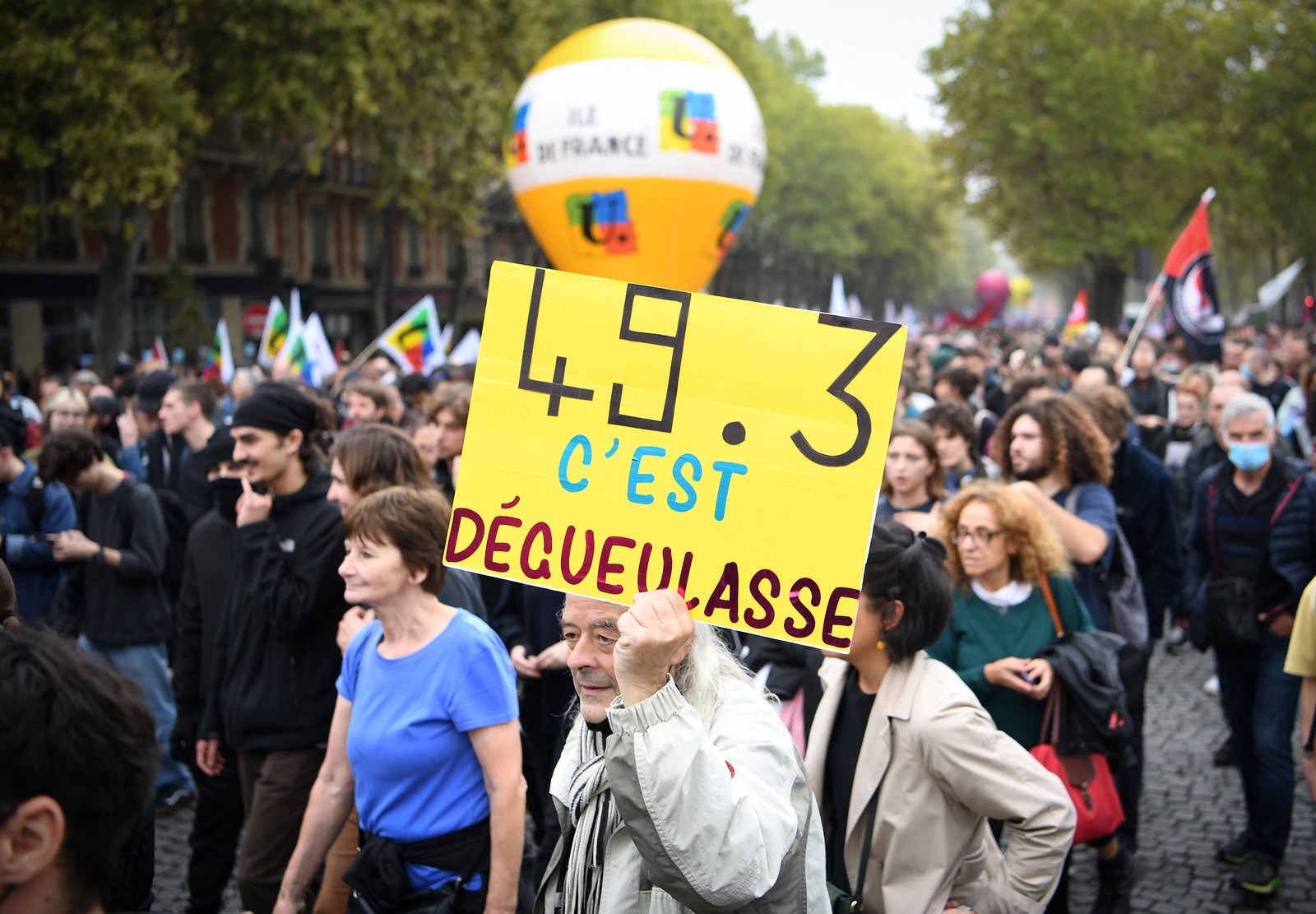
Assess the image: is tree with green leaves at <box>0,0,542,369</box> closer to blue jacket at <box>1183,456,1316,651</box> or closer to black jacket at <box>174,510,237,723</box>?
black jacket at <box>174,510,237,723</box>

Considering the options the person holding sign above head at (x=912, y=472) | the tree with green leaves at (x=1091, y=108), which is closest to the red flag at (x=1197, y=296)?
the person holding sign above head at (x=912, y=472)

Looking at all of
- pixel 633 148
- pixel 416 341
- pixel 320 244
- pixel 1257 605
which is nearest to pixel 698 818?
pixel 1257 605

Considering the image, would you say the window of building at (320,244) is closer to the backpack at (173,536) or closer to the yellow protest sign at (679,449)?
the backpack at (173,536)

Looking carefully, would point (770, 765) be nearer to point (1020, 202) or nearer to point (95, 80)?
point (95, 80)

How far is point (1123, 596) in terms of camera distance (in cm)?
527

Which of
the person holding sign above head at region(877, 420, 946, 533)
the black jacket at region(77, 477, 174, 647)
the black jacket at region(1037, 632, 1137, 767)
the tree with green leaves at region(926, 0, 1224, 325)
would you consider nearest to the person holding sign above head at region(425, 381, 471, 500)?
the black jacket at region(77, 477, 174, 647)

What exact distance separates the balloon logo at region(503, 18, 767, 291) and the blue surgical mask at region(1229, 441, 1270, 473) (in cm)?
1267

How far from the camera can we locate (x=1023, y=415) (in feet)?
18.5

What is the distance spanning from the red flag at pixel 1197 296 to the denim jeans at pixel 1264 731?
8.01 m

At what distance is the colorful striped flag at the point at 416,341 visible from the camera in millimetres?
14938

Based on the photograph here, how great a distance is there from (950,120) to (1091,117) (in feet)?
14.9

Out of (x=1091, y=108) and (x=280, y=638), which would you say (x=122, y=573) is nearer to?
(x=280, y=638)

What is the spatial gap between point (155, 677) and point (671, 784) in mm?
5333

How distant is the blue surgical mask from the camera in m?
5.71
